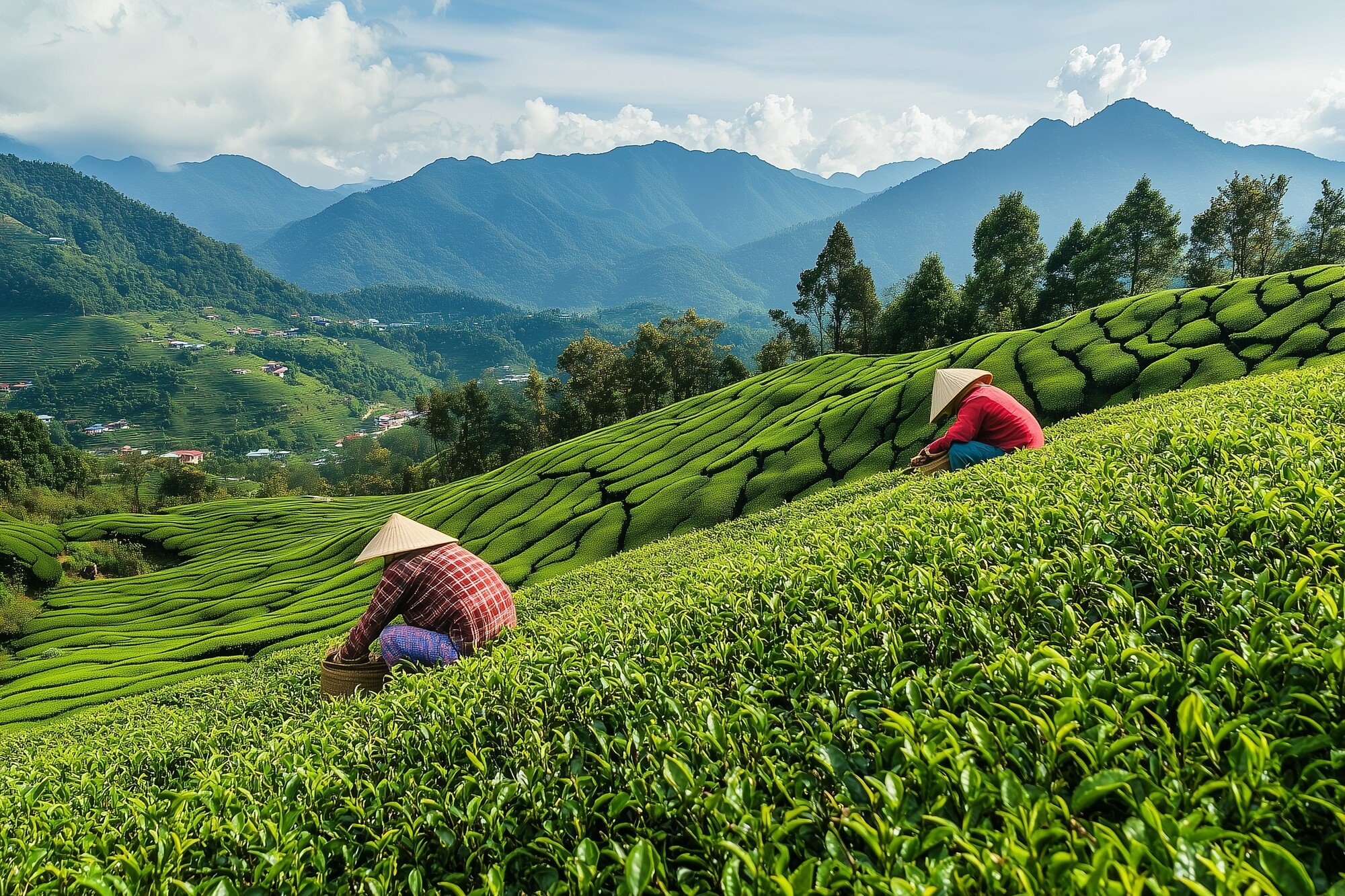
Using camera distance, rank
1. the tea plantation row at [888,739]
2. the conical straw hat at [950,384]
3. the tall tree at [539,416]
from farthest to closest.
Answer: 1. the tall tree at [539,416]
2. the conical straw hat at [950,384]
3. the tea plantation row at [888,739]

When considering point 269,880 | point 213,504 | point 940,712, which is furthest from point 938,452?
point 213,504

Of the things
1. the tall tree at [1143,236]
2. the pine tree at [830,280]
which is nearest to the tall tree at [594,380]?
the pine tree at [830,280]

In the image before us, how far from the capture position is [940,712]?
6.24 ft

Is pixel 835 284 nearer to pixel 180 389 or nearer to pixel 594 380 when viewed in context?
pixel 594 380

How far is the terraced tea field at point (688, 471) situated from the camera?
1389 cm

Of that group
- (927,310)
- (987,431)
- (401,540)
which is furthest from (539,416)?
(987,431)

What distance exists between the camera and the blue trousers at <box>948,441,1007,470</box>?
277 inches

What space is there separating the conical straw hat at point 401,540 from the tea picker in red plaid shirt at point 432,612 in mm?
217

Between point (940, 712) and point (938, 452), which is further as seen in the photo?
point (938, 452)

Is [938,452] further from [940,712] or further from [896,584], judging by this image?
[940,712]

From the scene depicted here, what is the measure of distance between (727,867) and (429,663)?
4.16 metres

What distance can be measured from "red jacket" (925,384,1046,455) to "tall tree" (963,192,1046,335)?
114 feet

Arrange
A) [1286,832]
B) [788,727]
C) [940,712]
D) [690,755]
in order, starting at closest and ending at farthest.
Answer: [1286,832]
[940,712]
[690,755]
[788,727]

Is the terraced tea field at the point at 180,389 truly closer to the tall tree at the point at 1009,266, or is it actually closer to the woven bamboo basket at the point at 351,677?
the tall tree at the point at 1009,266
